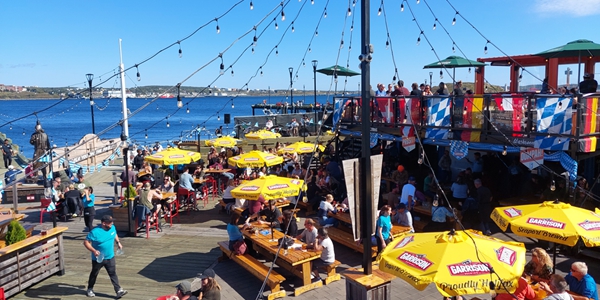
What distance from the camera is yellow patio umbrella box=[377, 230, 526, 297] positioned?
4.88 metres

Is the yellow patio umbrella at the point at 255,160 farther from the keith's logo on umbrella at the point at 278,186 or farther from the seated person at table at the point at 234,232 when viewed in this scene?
the seated person at table at the point at 234,232

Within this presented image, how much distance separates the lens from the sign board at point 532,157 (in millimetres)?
9770

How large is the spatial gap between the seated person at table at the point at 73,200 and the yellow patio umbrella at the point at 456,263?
10.5m

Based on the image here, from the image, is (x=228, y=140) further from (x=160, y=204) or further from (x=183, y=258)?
(x=183, y=258)

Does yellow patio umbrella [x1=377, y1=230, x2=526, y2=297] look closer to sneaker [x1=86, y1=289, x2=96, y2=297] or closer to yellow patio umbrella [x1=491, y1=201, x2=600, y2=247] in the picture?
yellow patio umbrella [x1=491, y1=201, x2=600, y2=247]

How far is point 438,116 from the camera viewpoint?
484 inches

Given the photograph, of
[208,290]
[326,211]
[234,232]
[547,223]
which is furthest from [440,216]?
[208,290]

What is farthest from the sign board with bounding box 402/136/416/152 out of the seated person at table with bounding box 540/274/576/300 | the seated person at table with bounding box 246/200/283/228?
the seated person at table with bounding box 540/274/576/300

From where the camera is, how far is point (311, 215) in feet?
44.0

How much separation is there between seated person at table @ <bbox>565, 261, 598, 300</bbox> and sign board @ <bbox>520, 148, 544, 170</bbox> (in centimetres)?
430

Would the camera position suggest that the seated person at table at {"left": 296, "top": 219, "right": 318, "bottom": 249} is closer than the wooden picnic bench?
No

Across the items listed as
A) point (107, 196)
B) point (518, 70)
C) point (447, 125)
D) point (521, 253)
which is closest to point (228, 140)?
point (107, 196)

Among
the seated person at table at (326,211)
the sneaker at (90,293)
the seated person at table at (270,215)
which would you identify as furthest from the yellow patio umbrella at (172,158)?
the sneaker at (90,293)

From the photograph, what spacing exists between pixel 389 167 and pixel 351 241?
636cm
